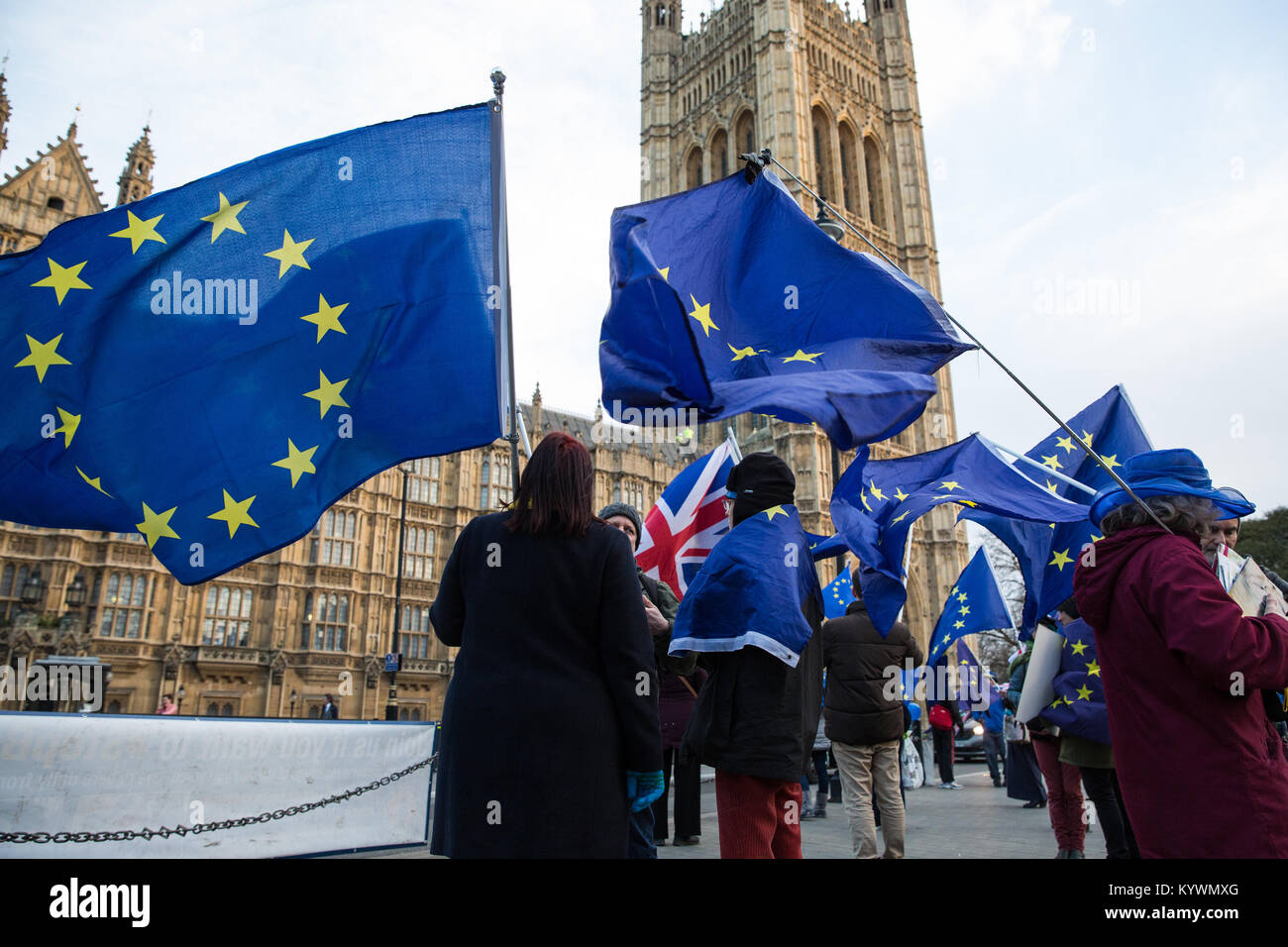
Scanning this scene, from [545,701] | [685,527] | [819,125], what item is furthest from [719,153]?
[545,701]

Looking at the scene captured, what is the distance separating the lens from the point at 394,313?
4.25 metres

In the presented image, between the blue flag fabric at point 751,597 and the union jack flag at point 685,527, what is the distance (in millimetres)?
4170

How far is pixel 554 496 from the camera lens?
2.55 m

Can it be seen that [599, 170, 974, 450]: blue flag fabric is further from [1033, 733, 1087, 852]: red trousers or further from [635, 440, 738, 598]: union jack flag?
[635, 440, 738, 598]: union jack flag

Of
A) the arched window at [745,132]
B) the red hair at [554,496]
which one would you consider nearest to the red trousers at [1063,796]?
the red hair at [554,496]

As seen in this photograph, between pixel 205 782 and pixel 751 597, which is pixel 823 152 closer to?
pixel 205 782

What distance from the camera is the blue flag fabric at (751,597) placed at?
9.98 ft

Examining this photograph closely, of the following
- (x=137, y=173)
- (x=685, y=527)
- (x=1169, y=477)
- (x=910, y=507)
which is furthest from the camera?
(x=137, y=173)

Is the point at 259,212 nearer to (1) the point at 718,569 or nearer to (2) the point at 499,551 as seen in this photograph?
(2) the point at 499,551

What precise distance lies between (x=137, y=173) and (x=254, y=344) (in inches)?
1410

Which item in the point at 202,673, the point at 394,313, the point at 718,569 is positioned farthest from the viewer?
the point at 202,673

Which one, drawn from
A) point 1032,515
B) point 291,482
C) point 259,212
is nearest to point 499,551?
point 291,482

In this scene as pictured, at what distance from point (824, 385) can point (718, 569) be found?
137 centimetres

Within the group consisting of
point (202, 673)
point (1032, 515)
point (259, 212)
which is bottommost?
point (202, 673)
